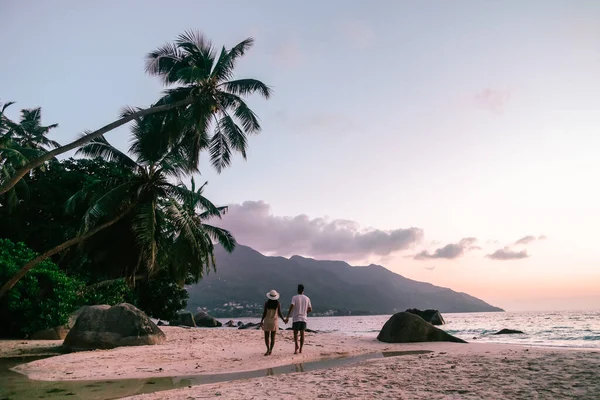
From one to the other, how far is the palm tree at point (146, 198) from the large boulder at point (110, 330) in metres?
5.41

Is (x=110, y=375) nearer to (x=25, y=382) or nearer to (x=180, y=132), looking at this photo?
(x=25, y=382)

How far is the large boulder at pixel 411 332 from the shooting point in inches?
715

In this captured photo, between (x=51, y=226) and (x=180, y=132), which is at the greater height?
(x=180, y=132)

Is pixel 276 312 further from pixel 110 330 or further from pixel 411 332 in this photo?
pixel 411 332

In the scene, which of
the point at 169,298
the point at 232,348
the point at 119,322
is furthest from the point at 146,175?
the point at 169,298

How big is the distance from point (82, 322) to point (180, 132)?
10.8 m

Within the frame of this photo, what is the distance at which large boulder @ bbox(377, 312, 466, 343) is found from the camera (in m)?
18.2

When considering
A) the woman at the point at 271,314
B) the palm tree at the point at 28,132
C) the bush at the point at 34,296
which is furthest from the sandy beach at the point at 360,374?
the palm tree at the point at 28,132

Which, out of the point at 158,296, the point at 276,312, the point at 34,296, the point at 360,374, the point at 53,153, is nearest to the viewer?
the point at 360,374

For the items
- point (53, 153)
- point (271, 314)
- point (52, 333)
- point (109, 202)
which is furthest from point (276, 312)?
point (52, 333)

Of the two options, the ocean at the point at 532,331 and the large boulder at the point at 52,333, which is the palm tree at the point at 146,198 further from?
the ocean at the point at 532,331

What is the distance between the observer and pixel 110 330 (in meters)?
15.9

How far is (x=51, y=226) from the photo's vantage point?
27.4 meters

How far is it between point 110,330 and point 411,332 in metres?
12.2
